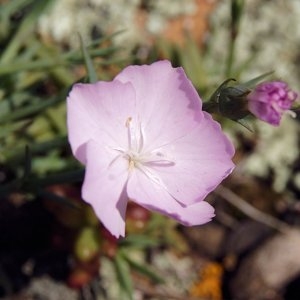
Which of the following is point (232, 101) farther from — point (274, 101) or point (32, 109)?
point (32, 109)

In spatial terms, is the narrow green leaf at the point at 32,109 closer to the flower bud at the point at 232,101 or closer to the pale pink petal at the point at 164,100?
the pale pink petal at the point at 164,100

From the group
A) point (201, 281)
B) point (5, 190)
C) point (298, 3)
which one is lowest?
point (201, 281)

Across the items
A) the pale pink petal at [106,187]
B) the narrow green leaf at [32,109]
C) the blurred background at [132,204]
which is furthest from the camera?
the blurred background at [132,204]

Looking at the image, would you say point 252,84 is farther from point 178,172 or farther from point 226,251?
point 226,251

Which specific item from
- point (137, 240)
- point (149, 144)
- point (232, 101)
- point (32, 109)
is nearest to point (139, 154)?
point (149, 144)

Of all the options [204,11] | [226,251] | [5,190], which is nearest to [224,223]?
[226,251]

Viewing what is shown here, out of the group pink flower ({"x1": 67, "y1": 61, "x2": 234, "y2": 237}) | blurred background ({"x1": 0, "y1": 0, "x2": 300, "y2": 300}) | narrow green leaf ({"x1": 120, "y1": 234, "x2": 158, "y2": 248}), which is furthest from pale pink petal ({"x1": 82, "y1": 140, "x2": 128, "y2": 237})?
narrow green leaf ({"x1": 120, "y1": 234, "x2": 158, "y2": 248})

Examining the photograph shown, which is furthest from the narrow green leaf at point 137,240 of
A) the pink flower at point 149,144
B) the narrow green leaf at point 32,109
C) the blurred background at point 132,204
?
the pink flower at point 149,144
